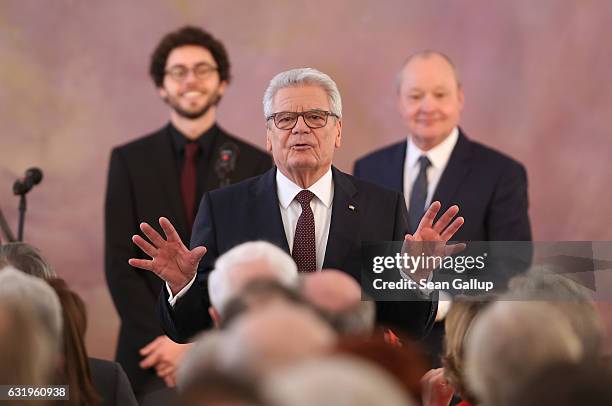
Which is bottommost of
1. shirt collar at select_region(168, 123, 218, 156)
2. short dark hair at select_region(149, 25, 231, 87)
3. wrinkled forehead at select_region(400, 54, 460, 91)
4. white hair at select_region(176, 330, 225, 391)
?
white hair at select_region(176, 330, 225, 391)

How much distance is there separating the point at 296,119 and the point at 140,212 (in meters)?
2.12

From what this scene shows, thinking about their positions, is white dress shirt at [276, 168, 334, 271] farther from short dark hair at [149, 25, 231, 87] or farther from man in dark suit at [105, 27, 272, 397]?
short dark hair at [149, 25, 231, 87]

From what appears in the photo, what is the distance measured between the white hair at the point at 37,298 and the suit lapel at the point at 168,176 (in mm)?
2801

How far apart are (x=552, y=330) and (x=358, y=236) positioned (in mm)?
1328

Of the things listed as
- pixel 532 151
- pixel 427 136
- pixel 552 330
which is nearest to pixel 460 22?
pixel 532 151

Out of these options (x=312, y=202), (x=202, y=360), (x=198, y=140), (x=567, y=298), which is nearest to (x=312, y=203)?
(x=312, y=202)

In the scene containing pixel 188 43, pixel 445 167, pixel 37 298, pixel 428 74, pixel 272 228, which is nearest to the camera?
pixel 37 298

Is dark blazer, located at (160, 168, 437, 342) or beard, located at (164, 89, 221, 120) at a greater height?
beard, located at (164, 89, 221, 120)

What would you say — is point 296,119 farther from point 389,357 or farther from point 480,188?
point 480,188

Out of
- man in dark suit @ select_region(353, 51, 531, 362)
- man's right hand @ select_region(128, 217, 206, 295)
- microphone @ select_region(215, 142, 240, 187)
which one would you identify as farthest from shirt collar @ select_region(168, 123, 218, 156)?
man's right hand @ select_region(128, 217, 206, 295)

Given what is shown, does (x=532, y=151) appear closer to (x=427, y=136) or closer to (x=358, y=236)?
(x=427, y=136)

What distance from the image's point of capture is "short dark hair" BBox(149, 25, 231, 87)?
232 inches

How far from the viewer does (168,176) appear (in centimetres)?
553

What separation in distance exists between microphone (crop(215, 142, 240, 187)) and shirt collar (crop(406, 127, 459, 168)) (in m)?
0.79
